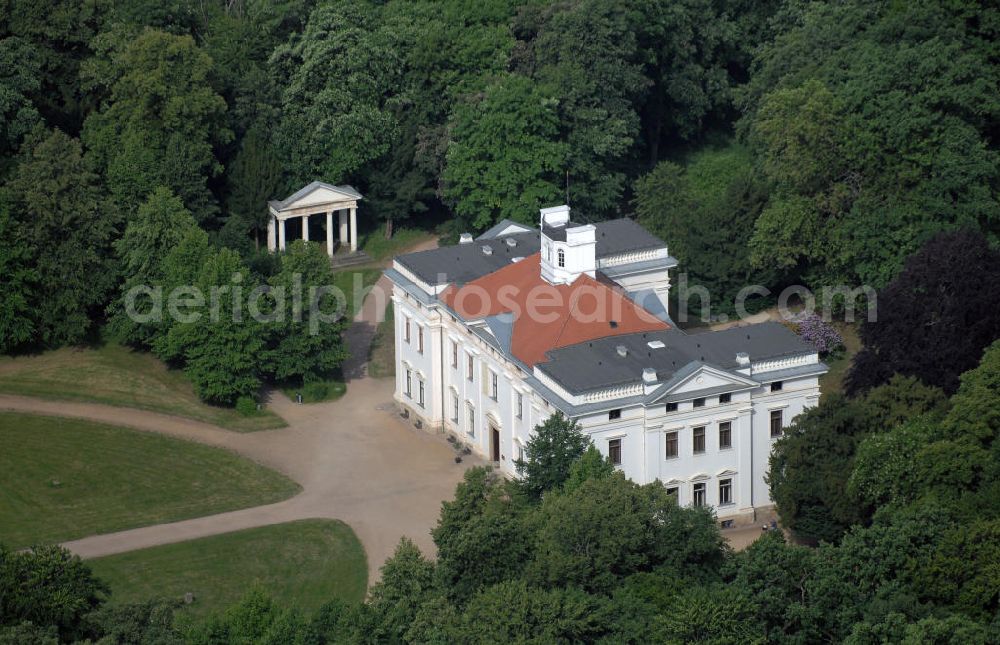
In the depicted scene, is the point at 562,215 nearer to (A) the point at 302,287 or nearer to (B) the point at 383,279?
(A) the point at 302,287

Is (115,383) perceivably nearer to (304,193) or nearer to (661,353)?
(304,193)

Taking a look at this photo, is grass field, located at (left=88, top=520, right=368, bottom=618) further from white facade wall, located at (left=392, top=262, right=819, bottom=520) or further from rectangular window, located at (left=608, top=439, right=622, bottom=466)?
rectangular window, located at (left=608, top=439, right=622, bottom=466)

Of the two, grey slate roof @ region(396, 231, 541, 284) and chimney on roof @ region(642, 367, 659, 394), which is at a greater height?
grey slate roof @ region(396, 231, 541, 284)

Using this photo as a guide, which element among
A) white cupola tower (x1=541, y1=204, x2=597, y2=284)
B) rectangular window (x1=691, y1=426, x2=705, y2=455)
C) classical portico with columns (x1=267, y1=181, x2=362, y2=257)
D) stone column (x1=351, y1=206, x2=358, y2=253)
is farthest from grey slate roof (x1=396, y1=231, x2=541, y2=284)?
stone column (x1=351, y1=206, x2=358, y2=253)

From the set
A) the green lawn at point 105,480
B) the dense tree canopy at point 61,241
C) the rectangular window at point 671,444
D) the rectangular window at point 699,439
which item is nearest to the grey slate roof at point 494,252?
the green lawn at point 105,480

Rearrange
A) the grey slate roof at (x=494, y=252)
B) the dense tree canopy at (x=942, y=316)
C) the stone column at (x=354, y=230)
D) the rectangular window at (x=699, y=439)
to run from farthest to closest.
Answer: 1. the stone column at (x=354, y=230)
2. the grey slate roof at (x=494, y=252)
3. the dense tree canopy at (x=942, y=316)
4. the rectangular window at (x=699, y=439)

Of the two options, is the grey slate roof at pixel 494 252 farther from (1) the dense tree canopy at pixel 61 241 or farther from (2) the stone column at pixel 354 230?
(2) the stone column at pixel 354 230
